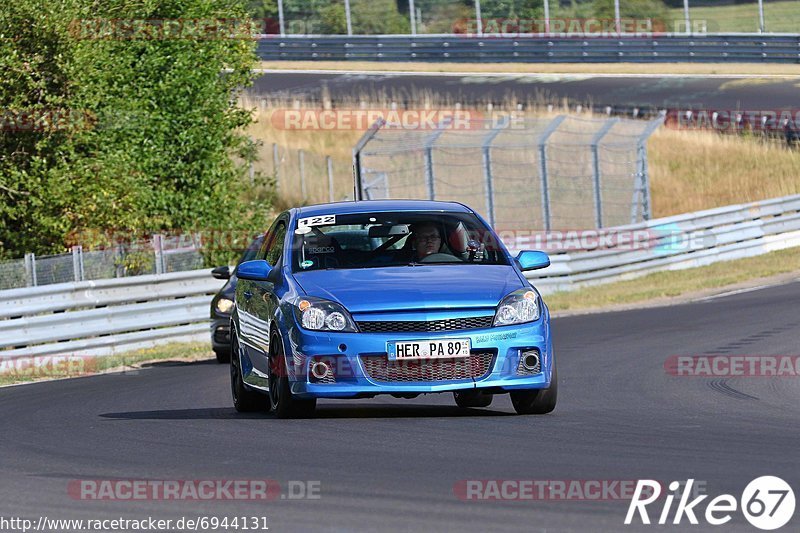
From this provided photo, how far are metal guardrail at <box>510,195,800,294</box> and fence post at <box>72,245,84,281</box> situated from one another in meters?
7.63

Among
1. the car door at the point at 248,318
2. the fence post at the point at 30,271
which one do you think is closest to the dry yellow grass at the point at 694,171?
the fence post at the point at 30,271

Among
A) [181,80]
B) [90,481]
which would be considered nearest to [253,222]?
[181,80]

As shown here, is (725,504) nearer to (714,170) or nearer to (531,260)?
(531,260)

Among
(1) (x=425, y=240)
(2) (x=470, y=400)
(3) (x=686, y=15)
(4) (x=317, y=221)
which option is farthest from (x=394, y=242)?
(3) (x=686, y=15)

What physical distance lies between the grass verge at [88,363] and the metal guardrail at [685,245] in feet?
23.0

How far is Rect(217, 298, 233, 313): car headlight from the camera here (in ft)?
61.1

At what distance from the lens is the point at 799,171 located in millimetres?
37438

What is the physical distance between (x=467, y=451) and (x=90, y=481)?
2.00 metres

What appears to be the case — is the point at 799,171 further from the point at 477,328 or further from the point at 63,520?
the point at 63,520

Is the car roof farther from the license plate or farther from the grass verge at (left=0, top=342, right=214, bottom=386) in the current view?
the grass verge at (left=0, top=342, right=214, bottom=386)

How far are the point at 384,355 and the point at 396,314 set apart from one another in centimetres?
27

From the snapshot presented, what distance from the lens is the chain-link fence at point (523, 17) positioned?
165ft

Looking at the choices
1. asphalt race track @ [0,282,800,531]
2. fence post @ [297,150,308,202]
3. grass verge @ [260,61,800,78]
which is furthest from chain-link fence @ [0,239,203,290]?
grass verge @ [260,61,800,78]

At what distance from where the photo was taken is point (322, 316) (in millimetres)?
10039
